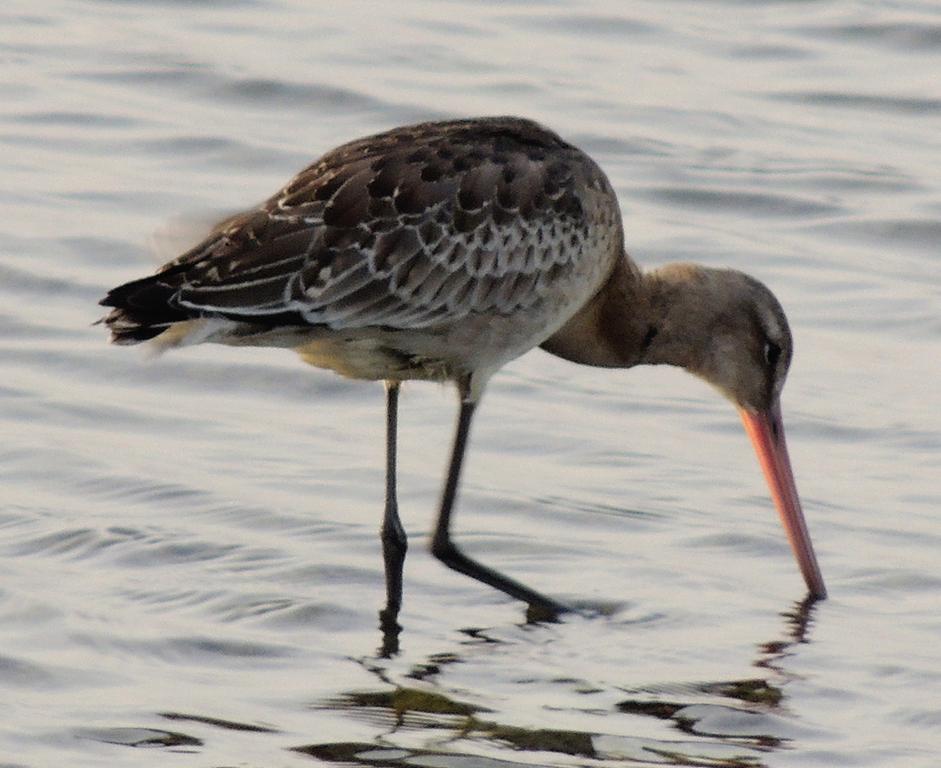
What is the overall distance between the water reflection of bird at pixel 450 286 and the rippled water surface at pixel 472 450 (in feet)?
1.11

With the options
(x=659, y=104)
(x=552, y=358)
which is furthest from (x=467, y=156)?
(x=659, y=104)

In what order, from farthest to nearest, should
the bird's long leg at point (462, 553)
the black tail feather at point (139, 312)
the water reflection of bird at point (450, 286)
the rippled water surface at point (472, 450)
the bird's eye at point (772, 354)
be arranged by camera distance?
the bird's eye at point (772, 354), the bird's long leg at point (462, 553), the water reflection of bird at point (450, 286), the rippled water surface at point (472, 450), the black tail feather at point (139, 312)

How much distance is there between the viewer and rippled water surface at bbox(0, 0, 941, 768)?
644cm

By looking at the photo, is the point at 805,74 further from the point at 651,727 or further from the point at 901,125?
the point at 651,727

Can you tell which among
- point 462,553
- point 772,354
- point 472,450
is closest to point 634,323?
point 772,354

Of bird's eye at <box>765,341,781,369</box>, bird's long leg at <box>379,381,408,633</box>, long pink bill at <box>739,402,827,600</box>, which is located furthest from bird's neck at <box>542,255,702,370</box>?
bird's long leg at <box>379,381,408,633</box>

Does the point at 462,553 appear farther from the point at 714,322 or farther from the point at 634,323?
the point at 714,322

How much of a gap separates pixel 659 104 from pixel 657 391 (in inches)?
150

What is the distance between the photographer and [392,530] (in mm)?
7414

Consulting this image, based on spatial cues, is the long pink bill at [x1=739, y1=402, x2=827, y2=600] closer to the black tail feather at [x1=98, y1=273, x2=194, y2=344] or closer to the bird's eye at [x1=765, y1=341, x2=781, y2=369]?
the bird's eye at [x1=765, y1=341, x2=781, y2=369]

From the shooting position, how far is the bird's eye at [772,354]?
793cm

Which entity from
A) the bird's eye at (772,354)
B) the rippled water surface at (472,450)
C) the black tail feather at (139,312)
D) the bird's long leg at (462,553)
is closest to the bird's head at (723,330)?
the bird's eye at (772,354)

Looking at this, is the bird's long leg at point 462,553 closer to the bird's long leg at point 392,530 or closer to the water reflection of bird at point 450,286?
the water reflection of bird at point 450,286

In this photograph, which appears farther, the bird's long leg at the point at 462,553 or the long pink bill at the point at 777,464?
the long pink bill at the point at 777,464
